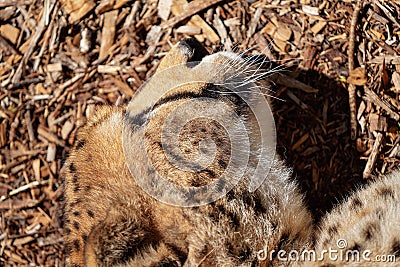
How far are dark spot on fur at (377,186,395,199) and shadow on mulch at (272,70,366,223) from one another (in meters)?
0.59

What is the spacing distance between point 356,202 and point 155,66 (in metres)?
1.80

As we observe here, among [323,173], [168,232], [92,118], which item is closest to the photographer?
[168,232]

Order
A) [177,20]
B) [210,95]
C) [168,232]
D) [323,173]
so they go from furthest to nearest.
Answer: [177,20]
[323,173]
[210,95]
[168,232]

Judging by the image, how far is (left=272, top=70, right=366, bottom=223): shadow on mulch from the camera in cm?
376

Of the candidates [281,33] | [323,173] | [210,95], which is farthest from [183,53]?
[323,173]

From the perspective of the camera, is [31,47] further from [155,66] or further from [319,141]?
[319,141]

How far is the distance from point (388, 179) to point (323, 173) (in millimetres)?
667

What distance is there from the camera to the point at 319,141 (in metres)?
3.84

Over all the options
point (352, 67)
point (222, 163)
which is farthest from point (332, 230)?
point (352, 67)

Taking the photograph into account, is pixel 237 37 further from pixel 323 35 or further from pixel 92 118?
pixel 92 118

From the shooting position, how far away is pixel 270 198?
2959mm

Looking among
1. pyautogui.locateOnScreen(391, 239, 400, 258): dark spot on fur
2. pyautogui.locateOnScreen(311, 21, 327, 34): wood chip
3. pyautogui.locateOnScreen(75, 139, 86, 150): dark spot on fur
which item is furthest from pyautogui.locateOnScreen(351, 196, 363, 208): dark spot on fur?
pyautogui.locateOnScreen(75, 139, 86, 150): dark spot on fur

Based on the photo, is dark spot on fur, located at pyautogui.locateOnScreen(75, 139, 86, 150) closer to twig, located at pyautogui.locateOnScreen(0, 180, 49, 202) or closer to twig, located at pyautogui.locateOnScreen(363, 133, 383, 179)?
twig, located at pyautogui.locateOnScreen(0, 180, 49, 202)

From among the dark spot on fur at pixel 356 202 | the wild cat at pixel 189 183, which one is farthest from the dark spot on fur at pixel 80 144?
the dark spot on fur at pixel 356 202
